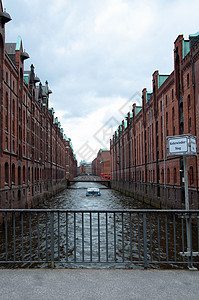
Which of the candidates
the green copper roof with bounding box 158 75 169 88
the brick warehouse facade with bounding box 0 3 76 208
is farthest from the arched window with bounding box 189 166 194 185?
the green copper roof with bounding box 158 75 169 88

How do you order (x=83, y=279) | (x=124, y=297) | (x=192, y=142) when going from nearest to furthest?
(x=124, y=297) < (x=83, y=279) < (x=192, y=142)

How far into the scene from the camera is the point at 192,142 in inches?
242

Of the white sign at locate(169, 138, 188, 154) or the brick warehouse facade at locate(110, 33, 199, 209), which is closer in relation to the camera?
the white sign at locate(169, 138, 188, 154)

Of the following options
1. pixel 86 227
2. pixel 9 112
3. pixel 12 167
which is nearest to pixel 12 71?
pixel 9 112

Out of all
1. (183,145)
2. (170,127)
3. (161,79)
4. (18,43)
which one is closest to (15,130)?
(18,43)

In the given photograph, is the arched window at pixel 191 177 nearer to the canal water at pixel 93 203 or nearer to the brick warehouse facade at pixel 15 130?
the canal water at pixel 93 203

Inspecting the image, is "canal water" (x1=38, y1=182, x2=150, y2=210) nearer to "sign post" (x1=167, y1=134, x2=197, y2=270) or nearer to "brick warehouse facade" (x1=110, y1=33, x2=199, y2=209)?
"brick warehouse facade" (x1=110, y1=33, x2=199, y2=209)

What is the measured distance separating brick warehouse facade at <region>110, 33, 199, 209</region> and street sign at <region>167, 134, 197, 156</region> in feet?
44.9

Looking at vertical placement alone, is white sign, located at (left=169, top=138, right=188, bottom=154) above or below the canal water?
above

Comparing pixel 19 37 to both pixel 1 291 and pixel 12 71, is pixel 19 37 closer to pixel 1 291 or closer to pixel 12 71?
pixel 12 71

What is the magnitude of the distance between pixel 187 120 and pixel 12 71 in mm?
15409

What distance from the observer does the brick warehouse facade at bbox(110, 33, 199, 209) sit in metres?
20.0

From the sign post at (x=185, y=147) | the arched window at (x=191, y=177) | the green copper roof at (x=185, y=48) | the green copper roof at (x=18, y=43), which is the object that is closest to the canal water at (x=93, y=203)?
the arched window at (x=191, y=177)

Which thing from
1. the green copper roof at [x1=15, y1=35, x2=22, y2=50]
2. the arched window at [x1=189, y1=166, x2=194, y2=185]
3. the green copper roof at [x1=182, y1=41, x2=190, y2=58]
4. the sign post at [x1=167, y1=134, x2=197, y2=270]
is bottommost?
the arched window at [x1=189, y1=166, x2=194, y2=185]
